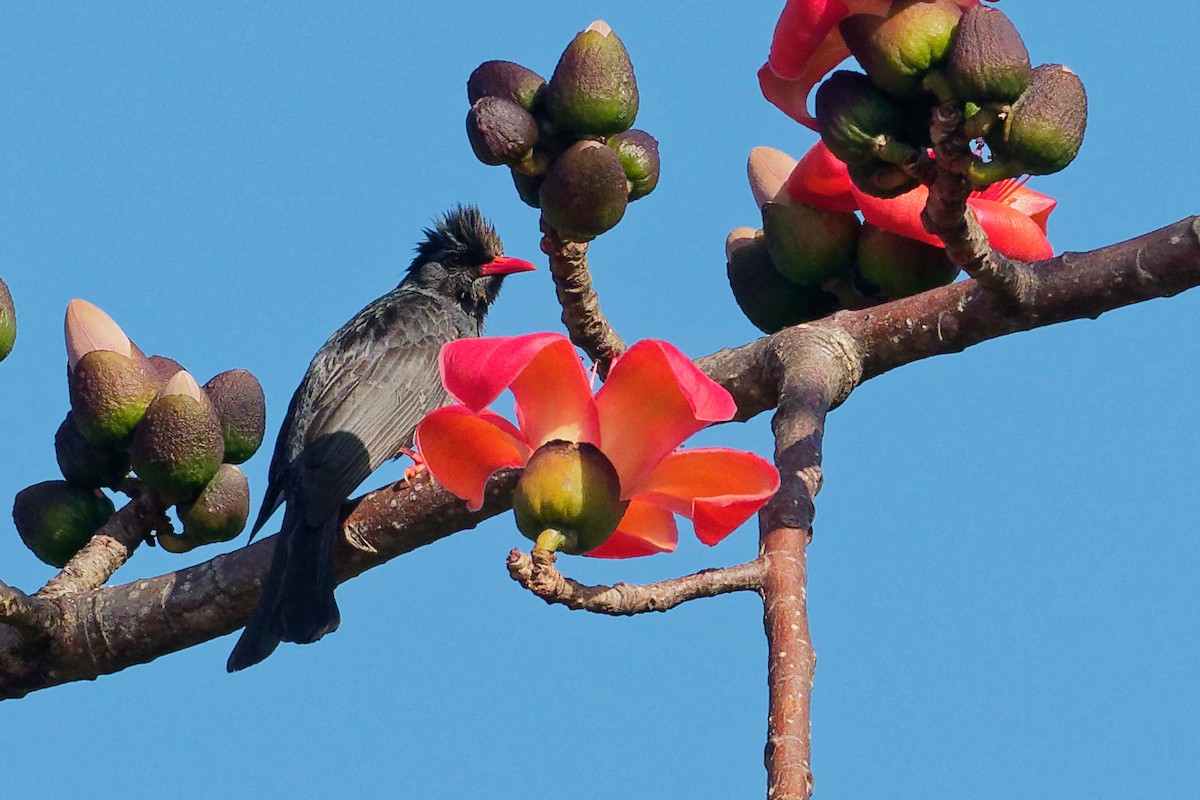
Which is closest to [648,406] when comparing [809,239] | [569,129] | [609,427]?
[609,427]

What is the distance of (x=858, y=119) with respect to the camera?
79.5 inches

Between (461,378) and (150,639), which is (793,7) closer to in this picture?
(461,378)

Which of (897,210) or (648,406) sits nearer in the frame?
(648,406)

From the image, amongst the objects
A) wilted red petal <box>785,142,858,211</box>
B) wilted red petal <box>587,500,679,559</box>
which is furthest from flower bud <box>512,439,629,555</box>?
wilted red petal <box>785,142,858,211</box>

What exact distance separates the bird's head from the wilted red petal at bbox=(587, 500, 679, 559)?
578 cm

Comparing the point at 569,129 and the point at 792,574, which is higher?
the point at 569,129

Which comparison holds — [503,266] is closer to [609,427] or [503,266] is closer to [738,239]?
[738,239]

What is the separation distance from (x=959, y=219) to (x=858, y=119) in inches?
12.7

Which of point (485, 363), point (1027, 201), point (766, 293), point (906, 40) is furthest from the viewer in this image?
point (766, 293)

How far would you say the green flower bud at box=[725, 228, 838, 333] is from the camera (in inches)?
133

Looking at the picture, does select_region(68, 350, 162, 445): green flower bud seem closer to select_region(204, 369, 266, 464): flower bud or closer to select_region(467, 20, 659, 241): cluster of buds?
select_region(204, 369, 266, 464): flower bud

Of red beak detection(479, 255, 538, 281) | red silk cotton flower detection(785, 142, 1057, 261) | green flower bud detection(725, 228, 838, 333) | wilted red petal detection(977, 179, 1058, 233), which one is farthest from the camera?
red beak detection(479, 255, 538, 281)

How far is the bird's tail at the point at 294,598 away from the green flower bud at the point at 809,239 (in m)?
1.32

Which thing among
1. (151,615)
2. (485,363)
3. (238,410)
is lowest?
(485,363)
